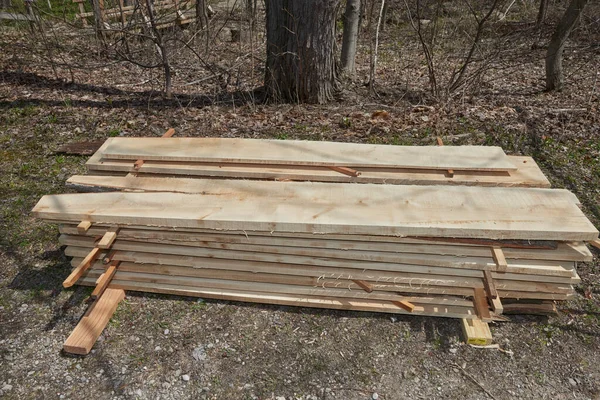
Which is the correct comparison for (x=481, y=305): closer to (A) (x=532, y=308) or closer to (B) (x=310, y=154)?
(A) (x=532, y=308)

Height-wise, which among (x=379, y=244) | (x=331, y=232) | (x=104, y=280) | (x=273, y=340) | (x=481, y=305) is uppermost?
(x=331, y=232)

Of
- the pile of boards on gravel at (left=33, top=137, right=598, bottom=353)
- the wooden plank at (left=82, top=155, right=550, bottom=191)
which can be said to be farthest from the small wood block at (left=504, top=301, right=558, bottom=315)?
the wooden plank at (left=82, top=155, right=550, bottom=191)

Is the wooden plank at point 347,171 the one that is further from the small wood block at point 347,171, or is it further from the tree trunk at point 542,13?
the tree trunk at point 542,13

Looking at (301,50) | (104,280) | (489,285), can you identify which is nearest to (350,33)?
(301,50)

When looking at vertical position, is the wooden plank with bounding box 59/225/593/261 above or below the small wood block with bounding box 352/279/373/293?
above

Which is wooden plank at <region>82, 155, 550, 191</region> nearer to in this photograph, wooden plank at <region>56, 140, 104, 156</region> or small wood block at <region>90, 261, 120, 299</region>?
small wood block at <region>90, 261, 120, 299</region>

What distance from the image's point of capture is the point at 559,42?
6305 mm

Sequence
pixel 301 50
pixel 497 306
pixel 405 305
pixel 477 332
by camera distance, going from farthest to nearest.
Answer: pixel 301 50, pixel 405 305, pixel 477 332, pixel 497 306

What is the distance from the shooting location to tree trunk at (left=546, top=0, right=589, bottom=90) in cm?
598

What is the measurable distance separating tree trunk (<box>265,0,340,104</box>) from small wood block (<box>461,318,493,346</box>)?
392cm

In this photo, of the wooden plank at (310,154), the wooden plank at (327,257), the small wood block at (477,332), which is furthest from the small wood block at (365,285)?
the wooden plank at (310,154)

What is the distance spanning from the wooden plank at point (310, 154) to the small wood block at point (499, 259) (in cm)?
81

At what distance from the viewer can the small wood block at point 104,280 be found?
3069 millimetres

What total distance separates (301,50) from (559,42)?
3.76m
